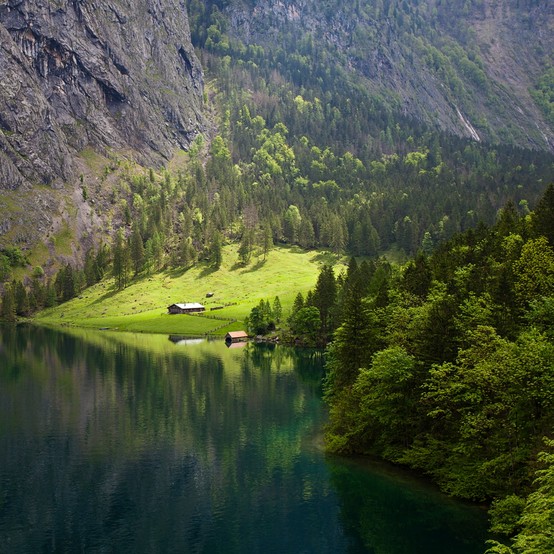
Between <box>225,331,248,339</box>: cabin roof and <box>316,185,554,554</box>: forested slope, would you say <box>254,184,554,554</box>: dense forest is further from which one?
<box>225,331,248,339</box>: cabin roof

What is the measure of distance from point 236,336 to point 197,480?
10889 cm

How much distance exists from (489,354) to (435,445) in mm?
10696

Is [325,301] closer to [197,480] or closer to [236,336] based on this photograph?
[236,336]

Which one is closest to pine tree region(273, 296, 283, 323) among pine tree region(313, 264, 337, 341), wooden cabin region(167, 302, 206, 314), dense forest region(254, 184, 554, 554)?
pine tree region(313, 264, 337, 341)

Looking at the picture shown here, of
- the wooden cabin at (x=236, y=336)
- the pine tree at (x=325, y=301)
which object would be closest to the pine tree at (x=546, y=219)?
the pine tree at (x=325, y=301)

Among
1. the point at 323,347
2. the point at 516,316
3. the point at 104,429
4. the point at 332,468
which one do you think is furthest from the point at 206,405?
the point at 323,347

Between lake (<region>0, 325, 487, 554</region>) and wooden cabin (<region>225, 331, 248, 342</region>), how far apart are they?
59955 millimetres

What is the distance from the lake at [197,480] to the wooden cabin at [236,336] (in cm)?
5995

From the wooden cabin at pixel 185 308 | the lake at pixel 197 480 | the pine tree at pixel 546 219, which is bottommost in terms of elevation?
the lake at pixel 197 480

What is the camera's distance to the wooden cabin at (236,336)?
541 ft

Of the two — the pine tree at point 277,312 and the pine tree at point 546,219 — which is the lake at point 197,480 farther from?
the pine tree at point 277,312

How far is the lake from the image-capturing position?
44812 mm

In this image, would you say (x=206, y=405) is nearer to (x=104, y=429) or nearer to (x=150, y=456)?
(x=104, y=429)

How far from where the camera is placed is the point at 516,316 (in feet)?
183
